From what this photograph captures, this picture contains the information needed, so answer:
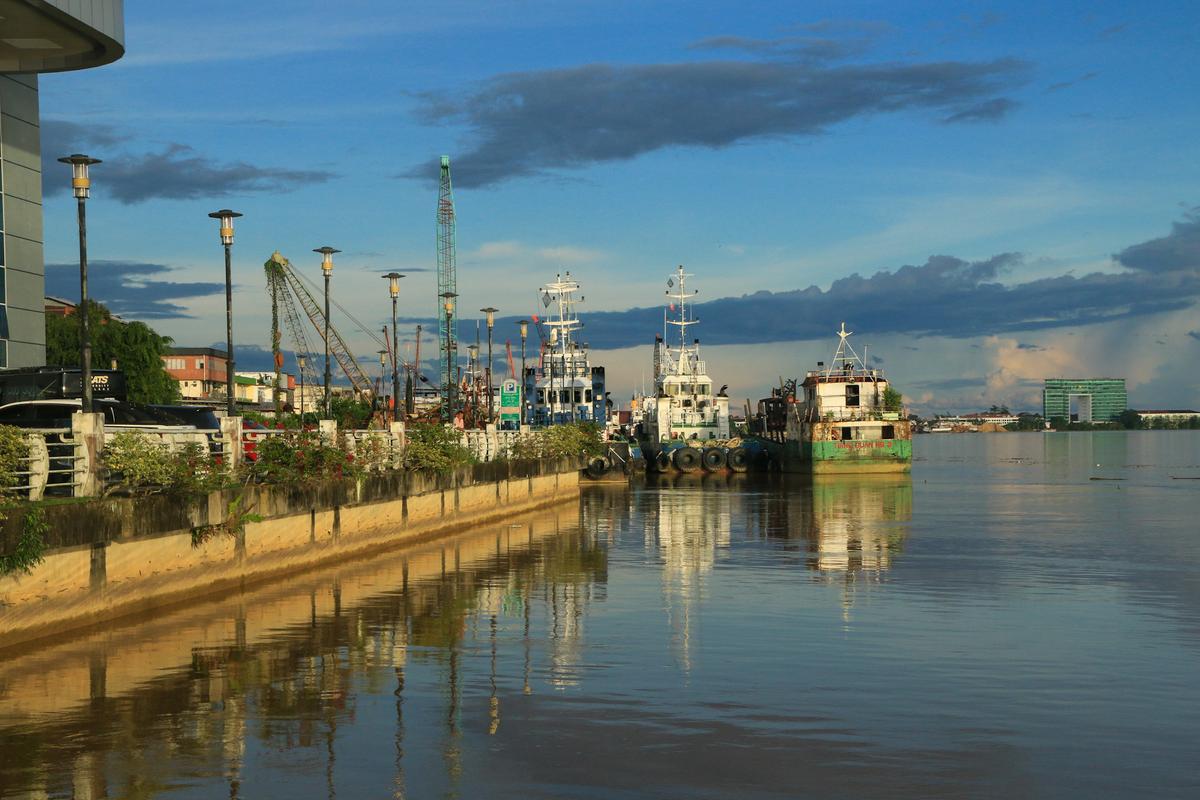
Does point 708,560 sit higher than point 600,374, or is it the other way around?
point 600,374

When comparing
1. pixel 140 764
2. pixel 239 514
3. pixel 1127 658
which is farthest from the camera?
pixel 239 514

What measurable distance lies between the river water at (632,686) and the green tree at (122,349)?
178ft

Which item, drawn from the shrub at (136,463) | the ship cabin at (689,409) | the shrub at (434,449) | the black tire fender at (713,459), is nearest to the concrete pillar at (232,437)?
the shrub at (136,463)

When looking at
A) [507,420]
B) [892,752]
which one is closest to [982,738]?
[892,752]

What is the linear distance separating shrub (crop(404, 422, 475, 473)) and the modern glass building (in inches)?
576

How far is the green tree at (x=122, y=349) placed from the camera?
3002 inches

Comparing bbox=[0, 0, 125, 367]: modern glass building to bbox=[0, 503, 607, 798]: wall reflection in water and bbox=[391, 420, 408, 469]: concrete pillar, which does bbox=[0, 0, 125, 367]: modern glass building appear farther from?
bbox=[0, 503, 607, 798]: wall reflection in water

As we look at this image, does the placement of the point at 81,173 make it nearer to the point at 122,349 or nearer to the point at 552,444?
the point at 552,444

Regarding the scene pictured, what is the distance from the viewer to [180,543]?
20.0 m

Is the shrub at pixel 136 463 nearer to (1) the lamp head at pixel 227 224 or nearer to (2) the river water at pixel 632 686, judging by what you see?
(2) the river water at pixel 632 686

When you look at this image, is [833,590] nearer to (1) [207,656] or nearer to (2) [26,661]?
(1) [207,656]

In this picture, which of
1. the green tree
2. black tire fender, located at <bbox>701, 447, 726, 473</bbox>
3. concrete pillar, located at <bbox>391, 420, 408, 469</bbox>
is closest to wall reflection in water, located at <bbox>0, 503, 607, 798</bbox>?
concrete pillar, located at <bbox>391, 420, 408, 469</bbox>

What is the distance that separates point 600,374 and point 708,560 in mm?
69161

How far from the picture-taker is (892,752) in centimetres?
1169
